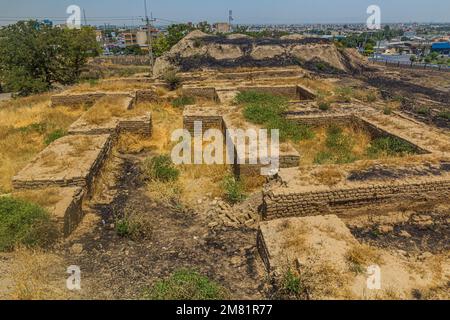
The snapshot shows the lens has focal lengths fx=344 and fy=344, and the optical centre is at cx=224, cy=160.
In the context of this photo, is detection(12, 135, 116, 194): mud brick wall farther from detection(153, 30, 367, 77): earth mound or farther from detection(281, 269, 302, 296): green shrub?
detection(153, 30, 367, 77): earth mound

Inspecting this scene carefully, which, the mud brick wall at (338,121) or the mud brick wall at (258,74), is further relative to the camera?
the mud brick wall at (258,74)

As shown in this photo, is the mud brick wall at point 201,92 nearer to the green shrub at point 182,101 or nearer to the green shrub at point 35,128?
the green shrub at point 182,101

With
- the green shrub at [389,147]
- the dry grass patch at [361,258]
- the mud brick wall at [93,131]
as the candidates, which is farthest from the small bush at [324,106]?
the dry grass patch at [361,258]

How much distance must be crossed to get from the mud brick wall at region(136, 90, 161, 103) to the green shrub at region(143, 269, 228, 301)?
9.65m

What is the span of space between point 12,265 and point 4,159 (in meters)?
4.33

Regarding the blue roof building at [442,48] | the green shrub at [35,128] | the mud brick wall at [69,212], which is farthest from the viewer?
the blue roof building at [442,48]

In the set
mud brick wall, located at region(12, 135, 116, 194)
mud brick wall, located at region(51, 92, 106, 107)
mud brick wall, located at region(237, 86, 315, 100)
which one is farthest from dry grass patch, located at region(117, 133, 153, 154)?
mud brick wall, located at region(237, 86, 315, 100)

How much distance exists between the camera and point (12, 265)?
3703 mm

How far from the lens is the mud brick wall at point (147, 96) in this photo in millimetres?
12352

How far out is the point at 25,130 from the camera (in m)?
8.87

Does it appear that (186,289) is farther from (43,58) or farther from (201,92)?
(43,58)

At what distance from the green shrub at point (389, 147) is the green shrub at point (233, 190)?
3085 mm

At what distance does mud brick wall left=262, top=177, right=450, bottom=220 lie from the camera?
477 centimetres
